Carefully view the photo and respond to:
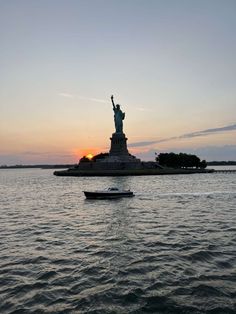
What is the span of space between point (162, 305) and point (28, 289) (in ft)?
17.7

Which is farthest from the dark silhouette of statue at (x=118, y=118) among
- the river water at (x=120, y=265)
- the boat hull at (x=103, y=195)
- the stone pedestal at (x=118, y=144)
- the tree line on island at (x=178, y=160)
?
the river water at (x=120, y=265)

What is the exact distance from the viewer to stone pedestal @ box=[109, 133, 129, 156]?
126 meters

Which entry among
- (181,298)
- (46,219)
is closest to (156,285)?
(181,298)

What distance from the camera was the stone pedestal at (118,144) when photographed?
414 ft

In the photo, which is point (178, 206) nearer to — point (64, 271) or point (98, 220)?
point (98, 220)

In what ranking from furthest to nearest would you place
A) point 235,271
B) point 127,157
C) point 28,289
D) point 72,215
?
point 127,157
point 72,215
point 235,271
point 28,289

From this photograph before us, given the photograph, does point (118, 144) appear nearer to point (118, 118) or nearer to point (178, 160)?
point (118, 118)

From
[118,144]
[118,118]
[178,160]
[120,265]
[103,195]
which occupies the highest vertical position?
[118,118]

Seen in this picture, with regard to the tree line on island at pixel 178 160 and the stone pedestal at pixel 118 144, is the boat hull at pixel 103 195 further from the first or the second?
the tree line on island at pixel 178 160

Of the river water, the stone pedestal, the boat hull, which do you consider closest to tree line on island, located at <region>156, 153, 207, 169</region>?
the stone pedestal

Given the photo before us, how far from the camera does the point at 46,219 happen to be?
3316 centimetres

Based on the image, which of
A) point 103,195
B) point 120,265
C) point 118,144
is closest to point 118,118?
point 118,144

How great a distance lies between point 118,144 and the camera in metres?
126

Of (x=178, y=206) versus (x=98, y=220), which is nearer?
(x=98, y=220)
